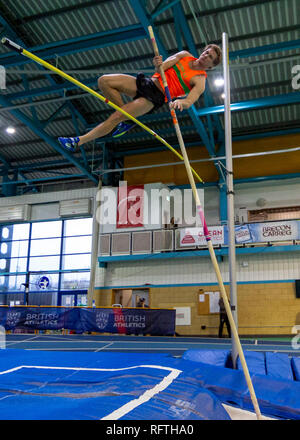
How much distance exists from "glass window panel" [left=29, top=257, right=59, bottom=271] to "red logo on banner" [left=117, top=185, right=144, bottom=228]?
16.2 ft

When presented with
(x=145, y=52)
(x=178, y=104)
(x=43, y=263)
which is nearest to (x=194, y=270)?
(x=43, y=263)

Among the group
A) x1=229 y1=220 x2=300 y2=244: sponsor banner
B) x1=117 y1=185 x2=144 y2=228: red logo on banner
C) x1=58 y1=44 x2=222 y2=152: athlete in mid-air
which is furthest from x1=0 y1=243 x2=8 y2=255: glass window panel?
x1=58 y1=44 x2=222 y2=152: athlete in mid-air

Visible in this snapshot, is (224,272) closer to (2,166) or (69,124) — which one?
(69,124)

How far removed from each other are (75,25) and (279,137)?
9938mm

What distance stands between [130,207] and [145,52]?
7259 millimetres

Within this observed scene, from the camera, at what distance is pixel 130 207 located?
17.3 metres

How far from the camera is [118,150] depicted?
60.7 feet

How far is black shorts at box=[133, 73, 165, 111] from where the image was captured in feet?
13.8

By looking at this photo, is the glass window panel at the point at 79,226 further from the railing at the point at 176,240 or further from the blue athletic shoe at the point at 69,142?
the blue athletic shoe at the point at 69,142

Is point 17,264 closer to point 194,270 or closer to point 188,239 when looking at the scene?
point 194,270

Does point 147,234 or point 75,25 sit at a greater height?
point 75,25

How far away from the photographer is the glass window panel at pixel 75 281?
19203 millimetres
